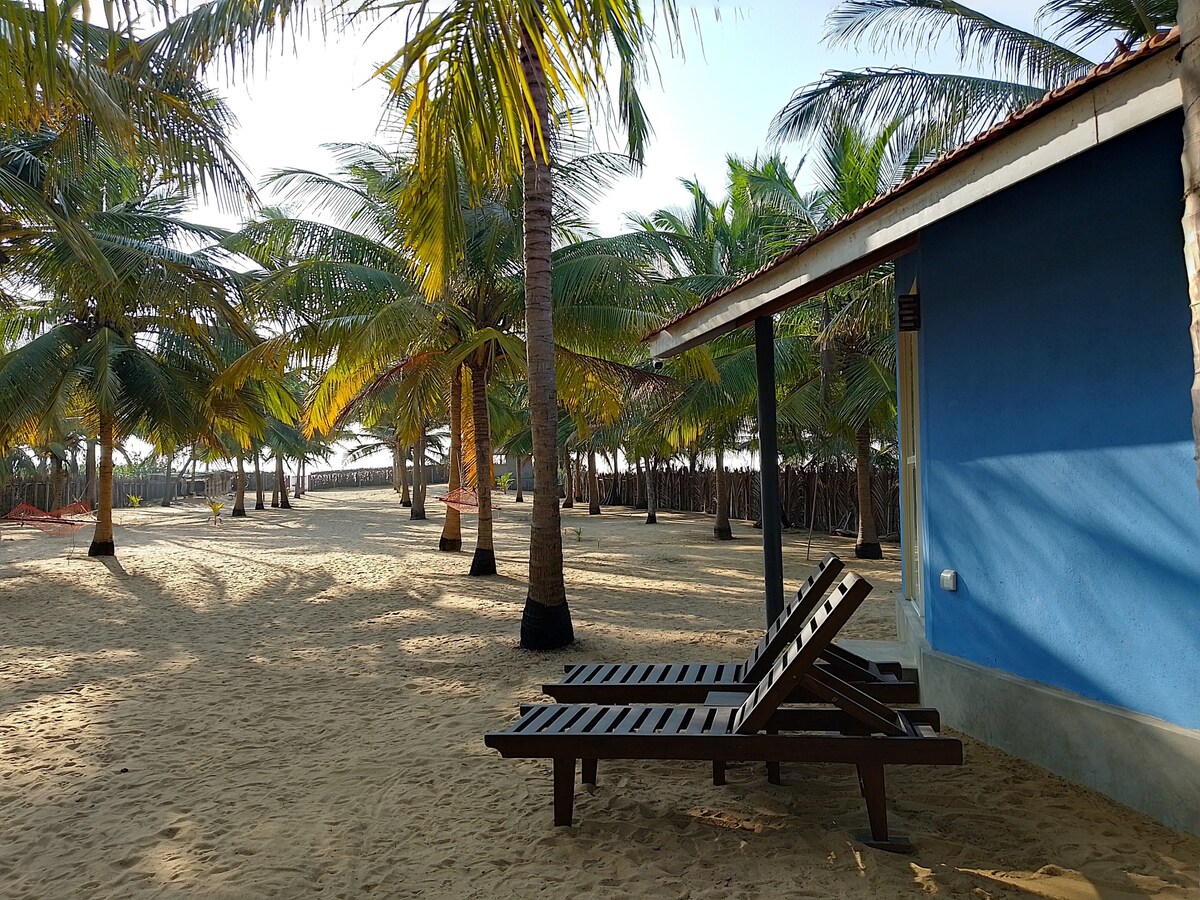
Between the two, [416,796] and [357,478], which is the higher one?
[357,478]

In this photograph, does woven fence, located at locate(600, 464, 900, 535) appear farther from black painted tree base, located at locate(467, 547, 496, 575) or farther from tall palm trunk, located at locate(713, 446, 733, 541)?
black painted tree base, located at locate(467, 547, 496, 575)

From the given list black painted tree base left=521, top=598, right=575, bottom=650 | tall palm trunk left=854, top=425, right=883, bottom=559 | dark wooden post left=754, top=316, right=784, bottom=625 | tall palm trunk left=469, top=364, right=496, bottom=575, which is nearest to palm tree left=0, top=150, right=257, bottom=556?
tall palm trunk left=469, top=364, right=496, bottom=575

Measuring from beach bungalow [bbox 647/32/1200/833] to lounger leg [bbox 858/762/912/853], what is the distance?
3.72 feet

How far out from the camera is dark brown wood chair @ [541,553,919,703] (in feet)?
12.8

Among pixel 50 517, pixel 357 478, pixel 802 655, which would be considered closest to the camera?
pixel 802 655

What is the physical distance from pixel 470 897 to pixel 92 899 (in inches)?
54.7

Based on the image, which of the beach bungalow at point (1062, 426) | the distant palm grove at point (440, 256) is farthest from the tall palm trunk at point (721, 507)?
the beach bungalow at point (1062, 426)

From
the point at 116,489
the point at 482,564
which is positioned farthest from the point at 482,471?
the point at 116,489

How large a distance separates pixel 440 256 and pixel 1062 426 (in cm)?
453

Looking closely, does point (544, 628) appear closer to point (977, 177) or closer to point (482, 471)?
point (482, 471)

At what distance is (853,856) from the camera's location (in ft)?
10.3

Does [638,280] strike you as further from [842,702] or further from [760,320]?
A: [842,702]

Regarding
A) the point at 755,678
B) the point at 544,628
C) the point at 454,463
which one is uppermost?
the point at 454,463

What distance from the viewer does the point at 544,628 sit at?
24.3 ft
